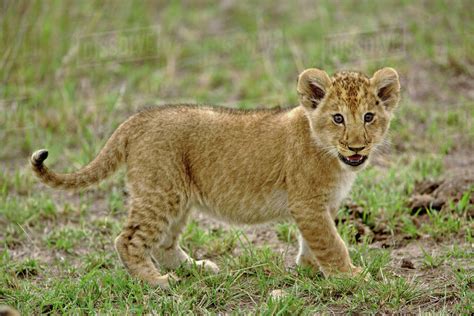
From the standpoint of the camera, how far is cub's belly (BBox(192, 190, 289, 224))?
6.52m

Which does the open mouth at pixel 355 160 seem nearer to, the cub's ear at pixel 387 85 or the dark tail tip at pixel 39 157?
the cub's ear at pixel 387 85

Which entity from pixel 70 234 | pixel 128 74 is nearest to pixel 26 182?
pixel 70 234

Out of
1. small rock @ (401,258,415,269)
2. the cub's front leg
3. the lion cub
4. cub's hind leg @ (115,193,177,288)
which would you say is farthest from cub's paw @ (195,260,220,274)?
small rock @ (401,258,415,269)

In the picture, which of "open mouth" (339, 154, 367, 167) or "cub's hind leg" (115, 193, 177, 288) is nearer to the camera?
"open mouth" (339, 154, 367, 167)

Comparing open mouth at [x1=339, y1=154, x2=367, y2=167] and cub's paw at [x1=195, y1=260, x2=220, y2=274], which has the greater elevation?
open mouth at [x1=339, y1=154, x2=367, y2=167]

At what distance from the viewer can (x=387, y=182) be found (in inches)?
316

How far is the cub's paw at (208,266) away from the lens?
21.3 feet

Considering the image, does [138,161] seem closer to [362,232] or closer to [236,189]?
[236,189]

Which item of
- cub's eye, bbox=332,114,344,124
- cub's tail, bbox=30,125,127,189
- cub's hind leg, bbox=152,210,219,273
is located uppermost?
cub's eye, bbox=332,114,344,124

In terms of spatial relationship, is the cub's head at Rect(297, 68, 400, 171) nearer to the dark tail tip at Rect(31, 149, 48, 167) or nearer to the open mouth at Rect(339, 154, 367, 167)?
the open mouth at Rect(339, 154, 367, 167)

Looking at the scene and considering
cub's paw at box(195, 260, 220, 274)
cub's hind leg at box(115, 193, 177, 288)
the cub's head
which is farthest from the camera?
cub's paw at box(195, 260, 220, 274)

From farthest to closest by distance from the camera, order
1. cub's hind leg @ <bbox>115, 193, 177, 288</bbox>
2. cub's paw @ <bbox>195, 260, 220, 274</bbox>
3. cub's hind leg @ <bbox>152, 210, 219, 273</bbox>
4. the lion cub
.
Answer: cub's hind leg @ <bbox>152, 210, 219, 273</bbox>, cub's paw @ <bbox>195, 260, 220, 274</bbox>, cub's hind leg @ <bbox>115, 193, 177, 288</bbox>, the lion cub

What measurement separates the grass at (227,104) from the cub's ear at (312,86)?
120 centimetres

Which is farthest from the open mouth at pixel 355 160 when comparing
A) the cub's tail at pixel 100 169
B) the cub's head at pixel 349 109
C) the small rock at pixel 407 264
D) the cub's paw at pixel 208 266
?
the cub's tail at pixel 100 169
